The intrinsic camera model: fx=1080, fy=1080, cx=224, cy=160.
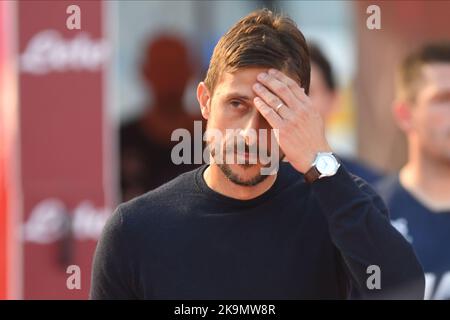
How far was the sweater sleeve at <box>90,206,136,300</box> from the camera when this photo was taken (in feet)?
7.56

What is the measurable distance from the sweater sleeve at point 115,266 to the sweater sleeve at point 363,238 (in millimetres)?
438

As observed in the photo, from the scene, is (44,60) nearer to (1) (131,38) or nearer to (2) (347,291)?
(1) (131,38)

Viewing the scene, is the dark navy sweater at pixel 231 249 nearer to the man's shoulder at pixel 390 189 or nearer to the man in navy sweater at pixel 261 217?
the man in navy sweater at pixel 261 217

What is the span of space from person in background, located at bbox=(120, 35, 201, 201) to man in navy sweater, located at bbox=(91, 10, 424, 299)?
2.43 meters

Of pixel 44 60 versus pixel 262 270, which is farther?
pixel 44 60

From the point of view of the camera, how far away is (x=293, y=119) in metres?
2.15

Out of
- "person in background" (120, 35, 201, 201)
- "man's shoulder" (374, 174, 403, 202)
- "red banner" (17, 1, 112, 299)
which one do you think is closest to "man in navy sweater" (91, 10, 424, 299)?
"man's shoulder" (374, 174, 403, 202)

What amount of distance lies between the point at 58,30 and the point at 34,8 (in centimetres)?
14

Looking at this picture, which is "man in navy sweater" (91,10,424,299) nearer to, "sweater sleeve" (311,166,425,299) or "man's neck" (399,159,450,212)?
"sweater sleeve" (311,166,425,299)

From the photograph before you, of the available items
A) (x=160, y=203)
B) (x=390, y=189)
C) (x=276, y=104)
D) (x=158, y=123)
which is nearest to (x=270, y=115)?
(x=276, y=104)

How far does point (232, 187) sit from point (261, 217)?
0.30 feet

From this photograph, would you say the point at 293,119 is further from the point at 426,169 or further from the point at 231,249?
the point at 426,169

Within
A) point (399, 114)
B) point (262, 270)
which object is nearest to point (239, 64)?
point (262, 270)
